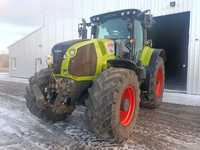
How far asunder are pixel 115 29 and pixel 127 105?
203cm

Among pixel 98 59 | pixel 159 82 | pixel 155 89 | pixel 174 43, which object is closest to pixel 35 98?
pixel 98 59

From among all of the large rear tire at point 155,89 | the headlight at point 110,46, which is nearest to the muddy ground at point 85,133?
the large rear tire at point 155,89

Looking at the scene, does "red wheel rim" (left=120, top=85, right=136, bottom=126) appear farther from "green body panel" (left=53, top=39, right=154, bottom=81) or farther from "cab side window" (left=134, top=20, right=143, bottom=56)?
"cab side window" (left=134, top=20, right=143, bottom=56)

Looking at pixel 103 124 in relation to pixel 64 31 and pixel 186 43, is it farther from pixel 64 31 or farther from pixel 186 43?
pixel 64 31

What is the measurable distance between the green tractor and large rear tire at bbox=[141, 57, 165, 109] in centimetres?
96

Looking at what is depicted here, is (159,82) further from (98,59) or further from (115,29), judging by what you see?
(98,59)

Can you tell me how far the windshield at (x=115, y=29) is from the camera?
590 cm

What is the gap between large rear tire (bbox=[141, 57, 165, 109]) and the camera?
6.78 metres

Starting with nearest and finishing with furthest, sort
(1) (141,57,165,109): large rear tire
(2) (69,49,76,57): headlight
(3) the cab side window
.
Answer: (2) (69,49,76,57): headlight
(3) the cab side window
(1) (141,57,165,109): large rear tire

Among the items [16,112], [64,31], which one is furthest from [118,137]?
[64,31]

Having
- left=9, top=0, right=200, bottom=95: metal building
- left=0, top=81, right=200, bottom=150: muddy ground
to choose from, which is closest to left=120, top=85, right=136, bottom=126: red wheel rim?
left=0, top=81, right=200, bottom=150: muddy ground

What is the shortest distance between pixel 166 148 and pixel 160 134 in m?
0.77

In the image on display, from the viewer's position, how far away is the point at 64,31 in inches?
688

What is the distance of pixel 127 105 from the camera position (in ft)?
15.3
